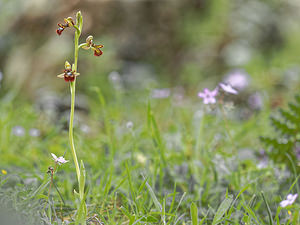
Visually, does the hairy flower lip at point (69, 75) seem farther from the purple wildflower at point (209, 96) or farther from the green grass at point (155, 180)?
the purple wildflower at point (209, 96)

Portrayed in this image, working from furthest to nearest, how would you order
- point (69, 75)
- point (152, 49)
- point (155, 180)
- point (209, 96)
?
point (152, 49) < point (209, 96) < point (155, 180) < point (69, 75)

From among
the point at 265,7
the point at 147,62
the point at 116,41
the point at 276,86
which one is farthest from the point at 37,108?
the point at 265,7

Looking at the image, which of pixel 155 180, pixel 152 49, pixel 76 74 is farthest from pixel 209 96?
pixel 152 49

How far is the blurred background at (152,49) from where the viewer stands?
4.14 m

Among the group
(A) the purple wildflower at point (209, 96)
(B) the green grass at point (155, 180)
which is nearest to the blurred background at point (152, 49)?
(B) the green grass at point (155, 180)

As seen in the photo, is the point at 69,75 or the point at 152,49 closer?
the point at 69,75

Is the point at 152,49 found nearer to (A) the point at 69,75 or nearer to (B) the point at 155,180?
(B) the point at 155,180

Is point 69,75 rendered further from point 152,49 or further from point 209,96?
point 152,49

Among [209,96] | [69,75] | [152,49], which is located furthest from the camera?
[152,49]

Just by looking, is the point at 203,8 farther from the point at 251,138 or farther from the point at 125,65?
the point at 251,138

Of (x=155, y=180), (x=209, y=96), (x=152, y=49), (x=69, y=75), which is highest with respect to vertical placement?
(x=69, y=75)

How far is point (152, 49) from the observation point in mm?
5223

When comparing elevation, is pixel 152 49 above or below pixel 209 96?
below

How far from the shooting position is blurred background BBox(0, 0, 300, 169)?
4.14m
